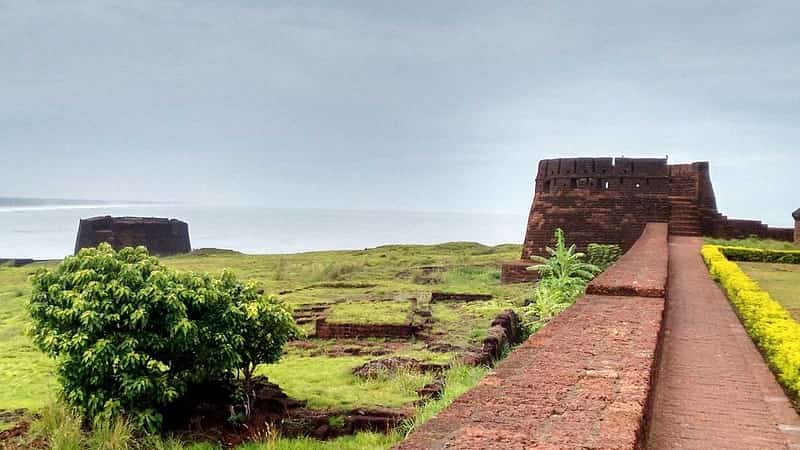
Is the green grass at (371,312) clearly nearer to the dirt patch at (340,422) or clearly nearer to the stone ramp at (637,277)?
the stone ramp at (637,277)

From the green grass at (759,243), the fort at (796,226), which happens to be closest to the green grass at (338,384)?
the green grass at (759,243)

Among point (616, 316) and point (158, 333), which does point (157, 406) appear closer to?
point (158, 333)

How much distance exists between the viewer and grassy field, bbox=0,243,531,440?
7.04 metres

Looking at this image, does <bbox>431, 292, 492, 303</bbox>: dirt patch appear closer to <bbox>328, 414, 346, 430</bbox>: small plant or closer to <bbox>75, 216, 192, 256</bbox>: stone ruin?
<bbox>328, 414, 346, 430</bbox>: small plant

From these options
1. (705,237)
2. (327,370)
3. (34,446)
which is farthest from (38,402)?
Answer: (705,237)

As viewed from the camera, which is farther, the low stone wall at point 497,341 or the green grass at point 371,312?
the green grass at point 371,312

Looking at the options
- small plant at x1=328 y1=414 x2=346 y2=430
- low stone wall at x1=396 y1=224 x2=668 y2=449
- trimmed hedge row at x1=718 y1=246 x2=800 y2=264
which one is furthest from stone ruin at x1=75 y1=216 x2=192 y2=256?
low stone wall at x1=396 y1=224 x2=668 y2=449

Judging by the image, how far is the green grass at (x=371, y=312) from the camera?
32.9 feet

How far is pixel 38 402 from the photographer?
22.8 feet

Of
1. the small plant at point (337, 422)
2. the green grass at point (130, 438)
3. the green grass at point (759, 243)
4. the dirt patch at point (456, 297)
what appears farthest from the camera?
the green grass at point (759, 243)

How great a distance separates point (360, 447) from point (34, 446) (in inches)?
105

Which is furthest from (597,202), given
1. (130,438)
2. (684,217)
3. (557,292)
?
(130,438)

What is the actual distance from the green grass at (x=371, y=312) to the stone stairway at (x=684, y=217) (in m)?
7.18

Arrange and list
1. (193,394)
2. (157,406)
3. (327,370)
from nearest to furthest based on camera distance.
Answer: (157,406)
(193,394)
(327,370)
